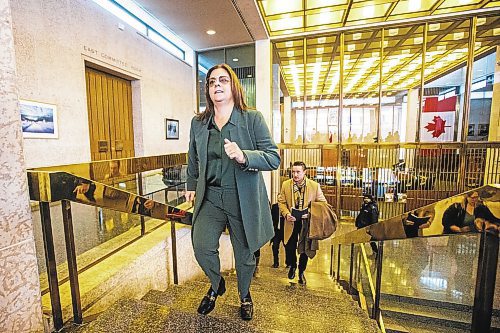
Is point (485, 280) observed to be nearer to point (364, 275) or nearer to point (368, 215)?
point (364, 275)

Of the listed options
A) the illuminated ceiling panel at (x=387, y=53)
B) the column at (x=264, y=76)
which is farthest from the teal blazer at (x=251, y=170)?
the illuminated ceiling panel at (x=387, y=53)

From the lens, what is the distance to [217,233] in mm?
1499

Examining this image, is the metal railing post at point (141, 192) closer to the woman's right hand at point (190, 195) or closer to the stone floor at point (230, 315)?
the stone floor at point (230, 315)

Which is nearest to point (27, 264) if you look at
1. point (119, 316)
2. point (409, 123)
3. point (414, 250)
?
point (119, 316)

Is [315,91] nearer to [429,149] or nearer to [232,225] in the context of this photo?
[429,149]

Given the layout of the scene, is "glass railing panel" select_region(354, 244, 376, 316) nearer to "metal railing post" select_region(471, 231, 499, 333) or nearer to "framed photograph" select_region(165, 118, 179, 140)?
"metal railing post" select_region(471, 231, 499, 333)

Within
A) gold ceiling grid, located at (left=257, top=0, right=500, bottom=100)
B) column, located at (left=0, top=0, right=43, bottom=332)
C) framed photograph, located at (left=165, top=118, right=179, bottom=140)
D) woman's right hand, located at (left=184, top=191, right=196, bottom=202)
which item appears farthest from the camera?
framed photograph, located at (left=165, top=118, right=179, bottom=140)

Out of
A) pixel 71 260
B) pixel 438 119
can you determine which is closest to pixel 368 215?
pixel 438 119

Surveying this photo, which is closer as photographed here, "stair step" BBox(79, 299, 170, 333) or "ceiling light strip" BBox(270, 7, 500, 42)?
"stair step" BBox(79, 299, 170, 333)

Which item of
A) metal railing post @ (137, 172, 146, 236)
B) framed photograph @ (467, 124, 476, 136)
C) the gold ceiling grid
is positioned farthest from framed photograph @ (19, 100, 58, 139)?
framed photograph @ (467, 124, 476, 136)

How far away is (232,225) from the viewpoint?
1.49 m

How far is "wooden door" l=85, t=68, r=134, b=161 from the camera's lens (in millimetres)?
3990

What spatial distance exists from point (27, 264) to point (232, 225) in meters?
0.93

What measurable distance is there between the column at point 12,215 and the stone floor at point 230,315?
0.30m
